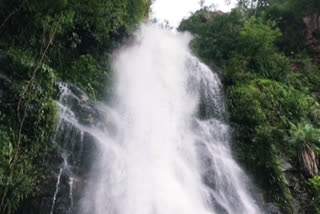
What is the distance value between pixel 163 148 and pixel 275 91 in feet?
16.5

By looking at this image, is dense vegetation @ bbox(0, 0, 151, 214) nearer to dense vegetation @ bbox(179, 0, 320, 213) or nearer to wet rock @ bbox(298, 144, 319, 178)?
dense vegetation @ bbox(179, 0, 320, 213)

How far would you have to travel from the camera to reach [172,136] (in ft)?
25.2

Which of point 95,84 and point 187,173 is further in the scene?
point 95,84

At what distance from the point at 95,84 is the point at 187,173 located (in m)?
3.00

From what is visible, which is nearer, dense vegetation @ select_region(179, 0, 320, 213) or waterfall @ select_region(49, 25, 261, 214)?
waterfall @ select_region(49, 25, 261, 214)

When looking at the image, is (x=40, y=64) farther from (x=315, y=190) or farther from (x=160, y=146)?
(x=315, y=190)

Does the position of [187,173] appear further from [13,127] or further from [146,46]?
[146,46]

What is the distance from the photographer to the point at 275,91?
10.3 meters

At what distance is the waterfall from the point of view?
558 cm

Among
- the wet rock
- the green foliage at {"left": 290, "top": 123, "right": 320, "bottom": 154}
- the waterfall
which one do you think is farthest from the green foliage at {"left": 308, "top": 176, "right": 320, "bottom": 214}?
the waterfall

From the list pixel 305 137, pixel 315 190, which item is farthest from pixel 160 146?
pixel 305 137

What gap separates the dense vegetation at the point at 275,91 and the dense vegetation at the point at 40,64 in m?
3.92

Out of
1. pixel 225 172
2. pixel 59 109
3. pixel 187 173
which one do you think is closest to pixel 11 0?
pixel 59 109

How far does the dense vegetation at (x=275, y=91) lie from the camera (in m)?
7.56
